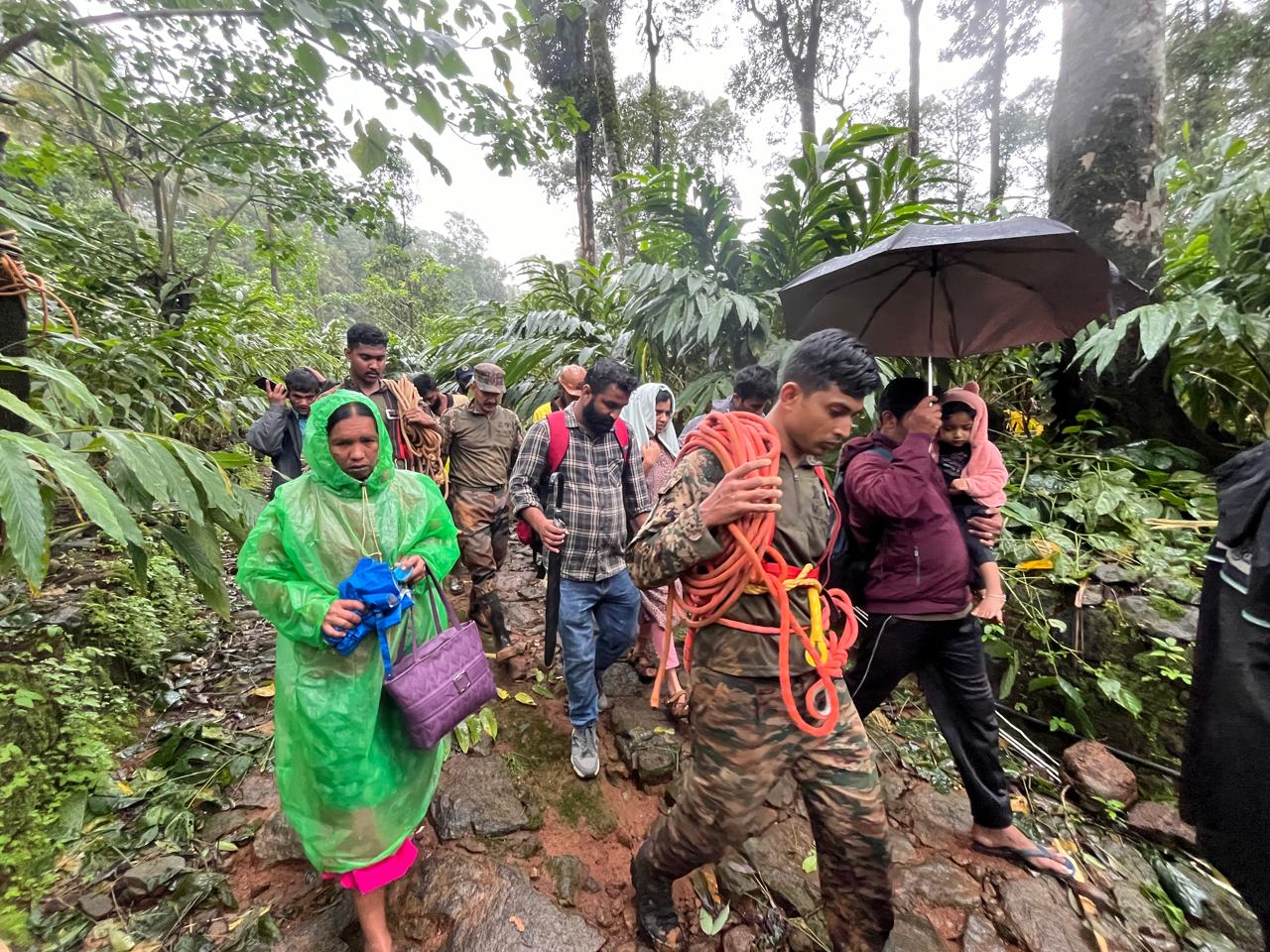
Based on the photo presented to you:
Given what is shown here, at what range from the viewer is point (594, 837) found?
2305 millimetres

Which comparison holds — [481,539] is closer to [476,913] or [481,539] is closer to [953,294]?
[476,913]

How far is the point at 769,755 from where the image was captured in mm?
1595

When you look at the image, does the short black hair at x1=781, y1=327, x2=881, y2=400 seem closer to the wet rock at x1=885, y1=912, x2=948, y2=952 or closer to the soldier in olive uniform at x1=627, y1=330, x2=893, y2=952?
the soldier in olive uniform at x1=627, y1=330, x2=893, y2=952

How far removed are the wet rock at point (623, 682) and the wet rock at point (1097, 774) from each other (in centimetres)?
223

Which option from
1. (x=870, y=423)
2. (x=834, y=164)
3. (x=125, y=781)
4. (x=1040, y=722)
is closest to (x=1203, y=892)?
(x=1040, y=722)

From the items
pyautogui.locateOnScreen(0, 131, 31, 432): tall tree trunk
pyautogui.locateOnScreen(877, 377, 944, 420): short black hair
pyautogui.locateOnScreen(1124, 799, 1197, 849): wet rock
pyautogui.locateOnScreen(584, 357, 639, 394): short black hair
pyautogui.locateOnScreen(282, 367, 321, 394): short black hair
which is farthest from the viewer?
pyautogui.locateOnScreen(282, 367, 321, 394): short black hair

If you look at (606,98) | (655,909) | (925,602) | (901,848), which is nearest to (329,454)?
(655,909)

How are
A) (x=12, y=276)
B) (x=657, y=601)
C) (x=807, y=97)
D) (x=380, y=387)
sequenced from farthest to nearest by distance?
(x=807, y=97), (x=380, y=387), (x=657, y=601), (x=12, y=276)

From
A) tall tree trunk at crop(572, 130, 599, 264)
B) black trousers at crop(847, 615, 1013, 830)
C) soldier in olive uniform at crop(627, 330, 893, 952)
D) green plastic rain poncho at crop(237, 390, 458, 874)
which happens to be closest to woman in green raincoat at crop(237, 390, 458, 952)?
green plastic rain poncho at crop(237, 390, 458, 874)

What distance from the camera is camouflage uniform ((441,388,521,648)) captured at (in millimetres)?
3668

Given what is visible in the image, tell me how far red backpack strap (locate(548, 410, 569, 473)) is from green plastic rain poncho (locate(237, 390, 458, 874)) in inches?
38.1

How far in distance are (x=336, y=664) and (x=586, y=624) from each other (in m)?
1.20

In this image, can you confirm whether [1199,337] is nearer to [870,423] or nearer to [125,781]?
[870,423]

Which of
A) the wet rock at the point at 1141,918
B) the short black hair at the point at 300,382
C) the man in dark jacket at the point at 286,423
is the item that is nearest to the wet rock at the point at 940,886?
the wet rock at the point at 1141,918
